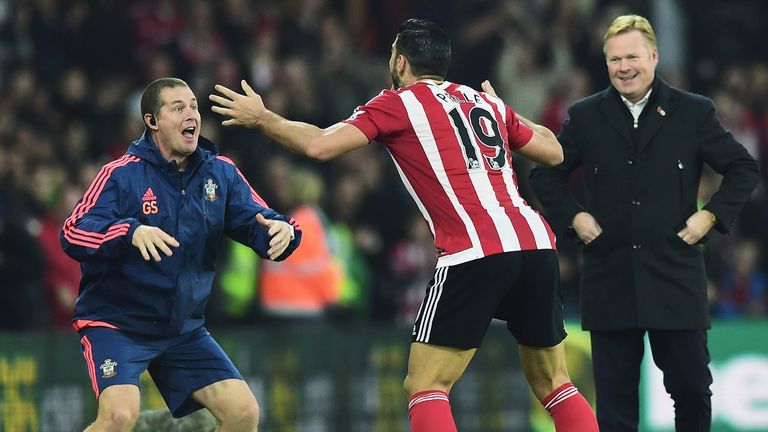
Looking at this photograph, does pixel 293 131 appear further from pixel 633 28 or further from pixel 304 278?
pixel 304 278

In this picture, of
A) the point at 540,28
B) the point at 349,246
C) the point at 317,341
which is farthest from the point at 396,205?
the point at 540,28

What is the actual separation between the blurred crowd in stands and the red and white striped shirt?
5.28m

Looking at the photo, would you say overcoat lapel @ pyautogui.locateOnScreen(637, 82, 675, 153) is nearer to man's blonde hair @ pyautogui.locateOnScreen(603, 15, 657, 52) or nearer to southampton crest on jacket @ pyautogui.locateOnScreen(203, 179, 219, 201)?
man's blonde hair @ pyautogui.locateOnScreen(603, 15, 657, 52)

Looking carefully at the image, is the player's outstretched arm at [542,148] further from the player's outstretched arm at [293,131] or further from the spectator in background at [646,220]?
the player's outstretched arm at [293,131]

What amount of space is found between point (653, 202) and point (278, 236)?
2.01m

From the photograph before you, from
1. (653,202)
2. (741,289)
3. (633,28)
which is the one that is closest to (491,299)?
(653,202)

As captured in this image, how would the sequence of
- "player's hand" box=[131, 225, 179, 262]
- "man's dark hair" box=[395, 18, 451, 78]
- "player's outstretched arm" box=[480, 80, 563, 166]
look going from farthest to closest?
"player's outstretched arm" box=[480, 80, 563, 166], "man's dark hair" box=[395, 18, 451, 78], "player's hand" box=[131, 225, 179, 262]

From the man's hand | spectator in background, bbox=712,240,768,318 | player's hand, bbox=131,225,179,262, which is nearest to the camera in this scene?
player's hand, bbox=131,225,179,262

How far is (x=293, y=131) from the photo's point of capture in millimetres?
6590

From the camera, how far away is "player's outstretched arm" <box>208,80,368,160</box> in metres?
6.53

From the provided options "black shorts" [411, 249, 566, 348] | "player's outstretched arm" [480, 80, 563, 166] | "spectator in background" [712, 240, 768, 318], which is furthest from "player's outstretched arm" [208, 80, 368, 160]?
"spectator in background" [712, 240, 768, 318]

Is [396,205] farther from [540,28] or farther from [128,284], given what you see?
[128,284]

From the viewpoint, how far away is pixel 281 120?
6.65m

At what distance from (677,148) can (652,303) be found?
825 mm
